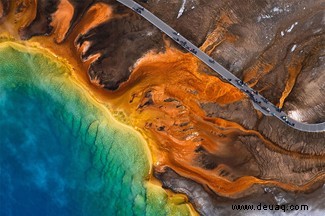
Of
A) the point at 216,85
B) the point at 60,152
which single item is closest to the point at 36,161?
the point at 60,152

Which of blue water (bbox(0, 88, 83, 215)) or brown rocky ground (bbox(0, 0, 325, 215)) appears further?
blue water (bbox(0, 88, 83, 215))

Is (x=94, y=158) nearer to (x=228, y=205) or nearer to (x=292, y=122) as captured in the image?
(x=228, y=205)

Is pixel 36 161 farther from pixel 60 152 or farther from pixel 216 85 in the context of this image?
pixel 216 85

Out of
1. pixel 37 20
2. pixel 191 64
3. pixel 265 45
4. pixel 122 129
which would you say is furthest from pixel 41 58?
pixel 265 45

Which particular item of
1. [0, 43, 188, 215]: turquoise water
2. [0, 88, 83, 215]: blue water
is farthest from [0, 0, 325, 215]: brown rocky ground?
[0, 88, 83, 215]: blue water

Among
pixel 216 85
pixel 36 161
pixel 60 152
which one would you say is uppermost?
pixel 216 85

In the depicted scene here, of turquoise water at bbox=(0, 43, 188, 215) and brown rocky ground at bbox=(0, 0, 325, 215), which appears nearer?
brown rocky ground at bbox=(0, 0, 325, 215)

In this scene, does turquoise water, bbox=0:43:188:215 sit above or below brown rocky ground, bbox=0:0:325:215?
below

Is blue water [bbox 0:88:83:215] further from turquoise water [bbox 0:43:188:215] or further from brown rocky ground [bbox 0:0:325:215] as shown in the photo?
brown rocky ground [bbox 0:0:325:215]

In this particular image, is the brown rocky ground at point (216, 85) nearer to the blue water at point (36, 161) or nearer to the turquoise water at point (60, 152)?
the turquoise water at point (60, 152)
